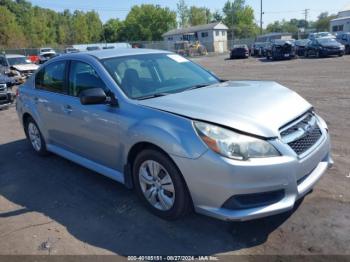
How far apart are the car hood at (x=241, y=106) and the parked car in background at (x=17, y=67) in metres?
15.7

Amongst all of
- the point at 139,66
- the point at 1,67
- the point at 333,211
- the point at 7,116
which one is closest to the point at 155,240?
the point at 333,211

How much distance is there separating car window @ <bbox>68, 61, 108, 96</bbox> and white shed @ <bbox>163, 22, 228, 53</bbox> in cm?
6076

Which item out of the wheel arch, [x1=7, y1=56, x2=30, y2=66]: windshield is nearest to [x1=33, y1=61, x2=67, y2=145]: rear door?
the wheel arch

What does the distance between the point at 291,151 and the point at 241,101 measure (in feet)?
2.56

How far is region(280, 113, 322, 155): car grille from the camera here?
331cm

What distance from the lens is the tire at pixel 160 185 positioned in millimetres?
3488

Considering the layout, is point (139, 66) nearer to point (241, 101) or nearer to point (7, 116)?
point (241, 101)

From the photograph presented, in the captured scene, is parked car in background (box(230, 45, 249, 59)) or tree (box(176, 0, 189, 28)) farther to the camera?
tree (box(176, 0, 189, 28))

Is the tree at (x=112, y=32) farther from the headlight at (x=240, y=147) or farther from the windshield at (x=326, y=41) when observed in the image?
the headlight at (x=240, y=147)

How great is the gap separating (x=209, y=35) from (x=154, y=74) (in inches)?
2662

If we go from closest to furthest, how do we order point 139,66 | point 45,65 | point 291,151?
point 291,151
point 139,66
point 45,65

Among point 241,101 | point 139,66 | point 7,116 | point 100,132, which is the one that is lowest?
point 7,116

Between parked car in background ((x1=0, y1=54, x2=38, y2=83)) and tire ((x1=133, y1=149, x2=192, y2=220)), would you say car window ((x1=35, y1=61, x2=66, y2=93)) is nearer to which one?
tire ((x1=133, y1=149, x2=192, y2=220))

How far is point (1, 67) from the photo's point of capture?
19203mm
